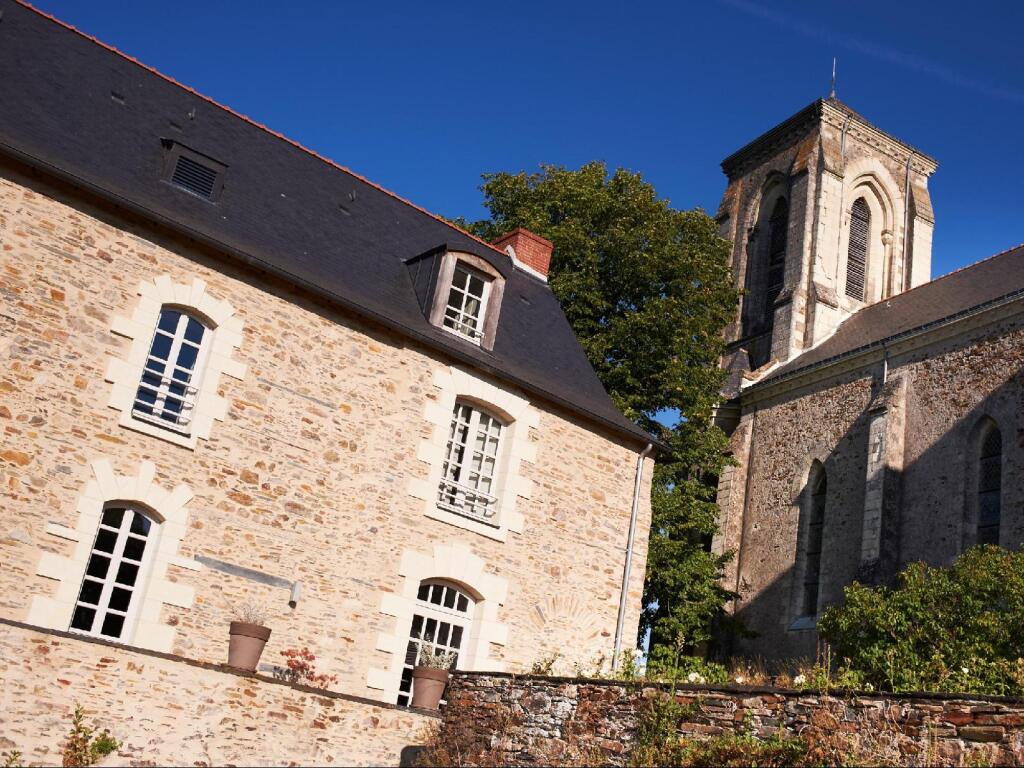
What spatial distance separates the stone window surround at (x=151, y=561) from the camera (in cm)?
919

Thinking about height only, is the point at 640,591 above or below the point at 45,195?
below

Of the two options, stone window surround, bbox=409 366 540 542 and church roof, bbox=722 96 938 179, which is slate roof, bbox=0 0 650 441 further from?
church roof, bbox=722 96 938 179

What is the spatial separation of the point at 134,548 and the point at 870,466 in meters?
14.1

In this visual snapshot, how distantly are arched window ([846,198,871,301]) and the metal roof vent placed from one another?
20.2 metres

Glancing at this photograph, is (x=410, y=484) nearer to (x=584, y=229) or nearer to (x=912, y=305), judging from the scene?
(x=584, y=229)

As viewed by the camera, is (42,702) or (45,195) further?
(45,195)

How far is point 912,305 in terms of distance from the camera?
2306cm

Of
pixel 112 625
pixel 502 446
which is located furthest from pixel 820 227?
pixel 112 625

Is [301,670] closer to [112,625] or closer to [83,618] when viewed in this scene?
[112,625]

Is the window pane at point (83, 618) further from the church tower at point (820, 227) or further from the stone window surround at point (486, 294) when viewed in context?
the church tower at point (820, 227)

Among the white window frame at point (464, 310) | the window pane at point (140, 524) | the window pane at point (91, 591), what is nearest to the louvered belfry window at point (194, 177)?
the white window frame at point (464, 310)

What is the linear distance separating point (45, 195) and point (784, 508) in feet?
54.3

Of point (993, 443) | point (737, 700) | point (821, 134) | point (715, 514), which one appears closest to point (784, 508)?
point (715, 514)

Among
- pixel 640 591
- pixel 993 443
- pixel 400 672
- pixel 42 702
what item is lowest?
pixel 42 702
